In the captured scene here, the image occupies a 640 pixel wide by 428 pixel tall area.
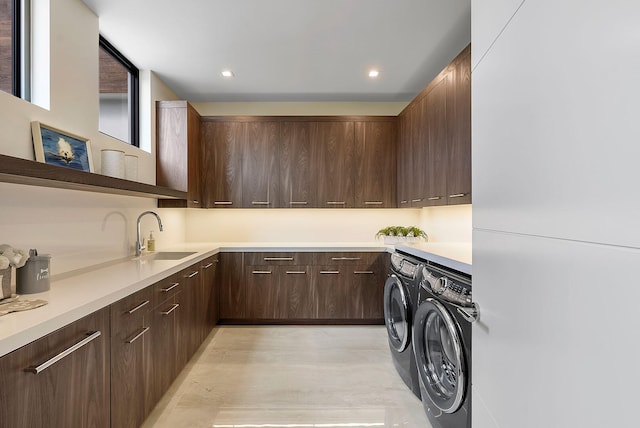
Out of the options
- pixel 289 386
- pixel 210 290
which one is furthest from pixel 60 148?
pixel 289 386

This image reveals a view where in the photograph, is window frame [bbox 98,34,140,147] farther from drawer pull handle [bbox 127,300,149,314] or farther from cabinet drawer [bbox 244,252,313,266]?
drawer pull handle [bbox 127,300,149,314]

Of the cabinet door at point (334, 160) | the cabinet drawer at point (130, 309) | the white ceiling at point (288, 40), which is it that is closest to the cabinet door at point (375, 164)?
the cabinet door at point (334, 160)

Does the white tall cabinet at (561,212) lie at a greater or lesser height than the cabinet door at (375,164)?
lesser

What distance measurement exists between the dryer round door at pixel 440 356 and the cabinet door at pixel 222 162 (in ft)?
8.35

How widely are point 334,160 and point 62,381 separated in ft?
10.1

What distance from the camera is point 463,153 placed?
223 centimetres

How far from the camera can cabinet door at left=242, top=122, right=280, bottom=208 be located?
3758 mm

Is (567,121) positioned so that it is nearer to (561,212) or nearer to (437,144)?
(561,212)

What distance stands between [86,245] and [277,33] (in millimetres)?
2043

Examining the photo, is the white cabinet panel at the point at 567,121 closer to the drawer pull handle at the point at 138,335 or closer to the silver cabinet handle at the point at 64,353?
Result: the silver cabinet handle at the point at 64,353

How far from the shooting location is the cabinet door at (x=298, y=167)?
3770 millimetres

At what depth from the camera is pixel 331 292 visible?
351 centimetres

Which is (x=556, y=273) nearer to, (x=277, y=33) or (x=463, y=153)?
(x=463, y=153)

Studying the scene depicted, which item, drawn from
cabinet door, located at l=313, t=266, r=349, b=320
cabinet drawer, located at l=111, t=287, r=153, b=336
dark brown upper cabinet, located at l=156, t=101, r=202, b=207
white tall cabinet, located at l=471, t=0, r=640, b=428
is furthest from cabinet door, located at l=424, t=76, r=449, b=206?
dark brown upper cabinet, located at l=156, t=101, r=202, b=207
